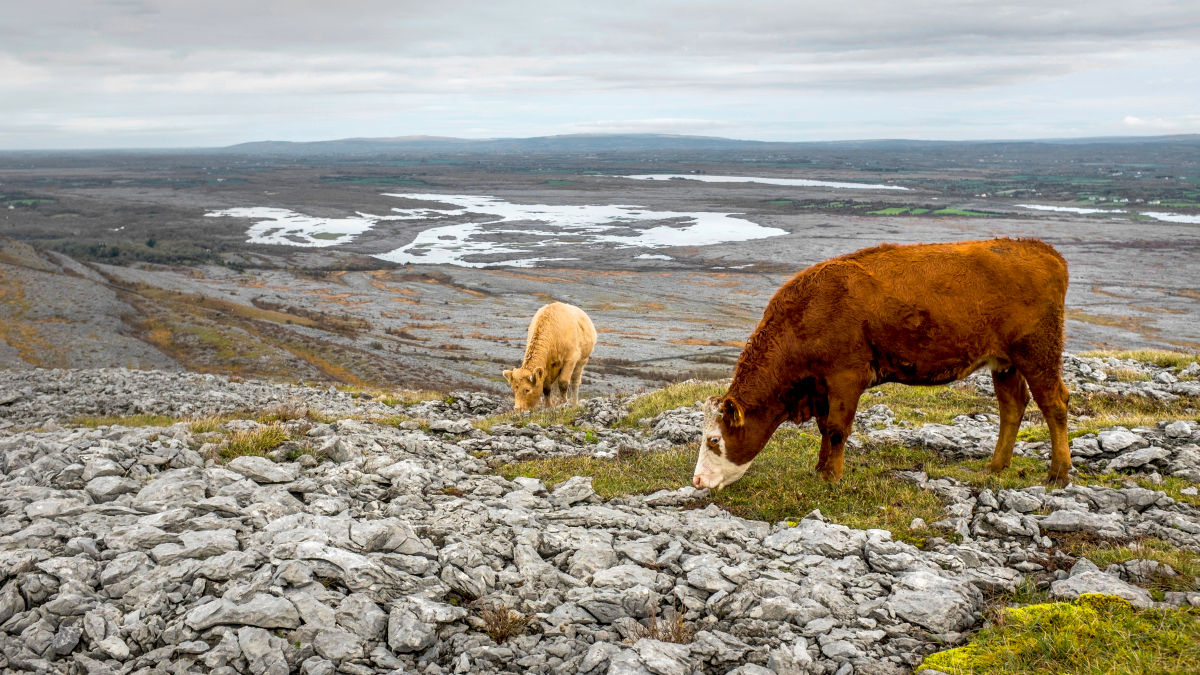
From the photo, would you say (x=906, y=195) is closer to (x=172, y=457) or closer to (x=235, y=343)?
(x=235, y=343)

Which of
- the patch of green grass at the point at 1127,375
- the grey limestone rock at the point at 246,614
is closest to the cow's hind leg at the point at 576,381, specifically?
the patch of green grass at the point at 1127,375

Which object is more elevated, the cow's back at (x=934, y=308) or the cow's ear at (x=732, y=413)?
the cow's back at (x=934, y=308)

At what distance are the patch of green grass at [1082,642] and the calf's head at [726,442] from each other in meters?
3.68

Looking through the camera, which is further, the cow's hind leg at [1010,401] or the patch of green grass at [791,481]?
the cow's hind leg at [1010,401]

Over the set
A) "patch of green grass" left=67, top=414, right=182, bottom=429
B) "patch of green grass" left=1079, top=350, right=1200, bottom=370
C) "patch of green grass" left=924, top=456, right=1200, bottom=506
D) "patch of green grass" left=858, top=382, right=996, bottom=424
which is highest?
"patch of green grass" left=924, top=456, right=1200, bottom=506

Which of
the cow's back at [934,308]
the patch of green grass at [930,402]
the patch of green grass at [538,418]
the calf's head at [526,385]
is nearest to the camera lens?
the cow's back at [934,308]

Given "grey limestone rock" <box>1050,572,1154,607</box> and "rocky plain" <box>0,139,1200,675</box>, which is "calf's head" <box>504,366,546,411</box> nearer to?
"rocky plain" <box>0,139,1200,675</box>

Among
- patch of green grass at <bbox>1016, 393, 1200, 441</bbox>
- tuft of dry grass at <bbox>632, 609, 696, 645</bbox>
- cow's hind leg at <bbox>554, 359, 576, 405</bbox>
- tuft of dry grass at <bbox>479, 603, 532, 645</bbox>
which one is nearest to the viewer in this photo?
tuft of dry grass at <bbox>632, 609, 696, 645</bbox>

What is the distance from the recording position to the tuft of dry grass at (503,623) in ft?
19.3

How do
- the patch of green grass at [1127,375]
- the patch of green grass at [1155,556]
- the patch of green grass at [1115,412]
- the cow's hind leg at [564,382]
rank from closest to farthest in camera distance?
1. the patch of green grass at [1155,556]
2. the patch of green grass at [1115,412]
3. the patch of green grass at [1127,375]
4. the cow's hind leg at [564,382]

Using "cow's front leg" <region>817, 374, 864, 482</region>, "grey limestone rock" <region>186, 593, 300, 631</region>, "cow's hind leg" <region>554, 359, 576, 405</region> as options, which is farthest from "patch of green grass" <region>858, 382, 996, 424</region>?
"grey limestone rock" <region>186, 593, 300, 631</region>

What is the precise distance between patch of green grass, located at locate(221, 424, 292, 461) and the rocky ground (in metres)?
0.20

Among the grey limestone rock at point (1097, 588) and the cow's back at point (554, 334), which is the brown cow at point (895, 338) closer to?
the grey limestone rock at point (1097, 588)

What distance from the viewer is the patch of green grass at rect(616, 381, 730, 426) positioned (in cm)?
1496
